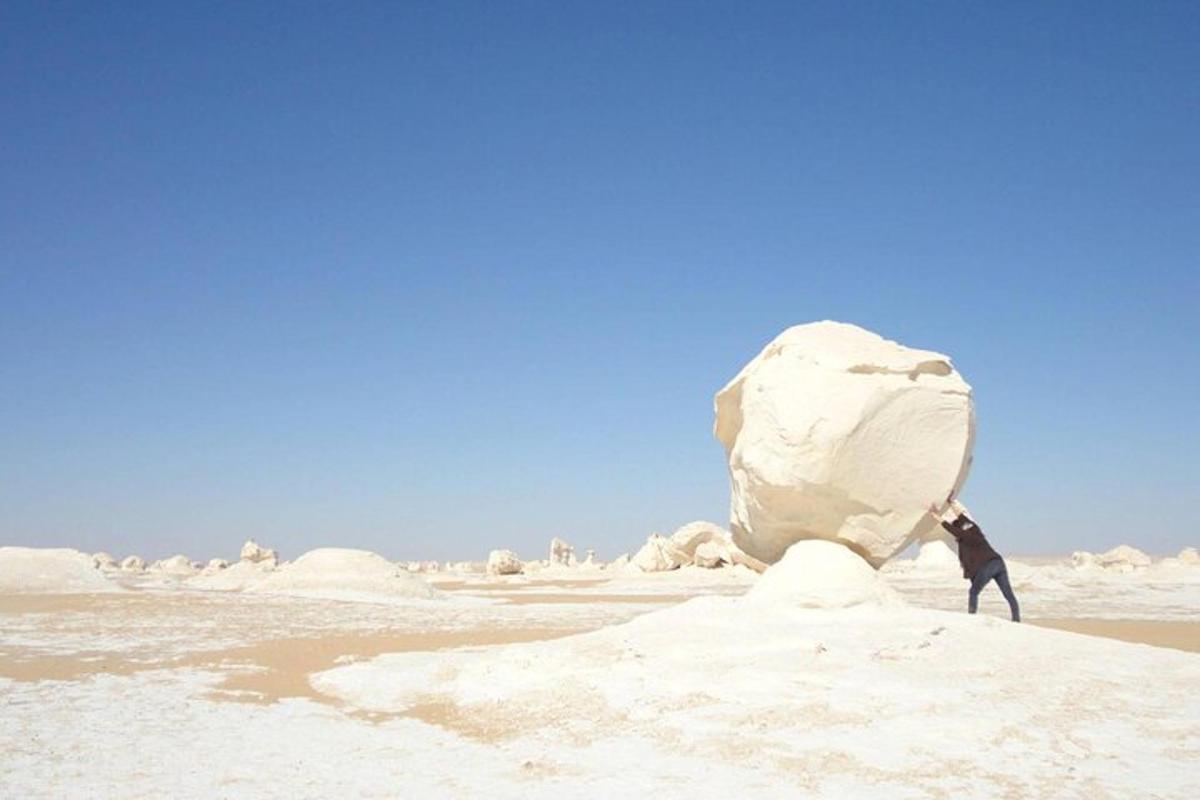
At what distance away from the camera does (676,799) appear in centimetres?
556

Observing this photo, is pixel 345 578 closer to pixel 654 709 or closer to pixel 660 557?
pixel 660 557

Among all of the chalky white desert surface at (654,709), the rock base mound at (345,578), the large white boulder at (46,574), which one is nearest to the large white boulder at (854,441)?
the chalky white desert surface at (654,709)

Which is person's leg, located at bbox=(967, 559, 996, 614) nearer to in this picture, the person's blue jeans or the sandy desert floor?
the person's blue jeans

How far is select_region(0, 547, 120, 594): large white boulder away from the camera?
28.3 meters

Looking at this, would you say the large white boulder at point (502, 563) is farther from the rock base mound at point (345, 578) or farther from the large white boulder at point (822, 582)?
the large white boulder at point (822, 582)

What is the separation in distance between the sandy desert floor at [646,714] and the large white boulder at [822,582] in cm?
21

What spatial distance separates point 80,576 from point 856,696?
2931 cm

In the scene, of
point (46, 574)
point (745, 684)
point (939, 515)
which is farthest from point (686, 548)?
point (745, 684)

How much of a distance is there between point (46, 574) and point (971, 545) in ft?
92.4

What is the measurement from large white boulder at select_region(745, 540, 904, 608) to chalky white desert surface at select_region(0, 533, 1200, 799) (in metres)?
0.03

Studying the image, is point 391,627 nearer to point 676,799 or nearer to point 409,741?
point 409,741

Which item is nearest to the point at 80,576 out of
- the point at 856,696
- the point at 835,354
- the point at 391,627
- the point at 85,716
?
the point at 391,627

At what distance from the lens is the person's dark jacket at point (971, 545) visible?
38.8ft

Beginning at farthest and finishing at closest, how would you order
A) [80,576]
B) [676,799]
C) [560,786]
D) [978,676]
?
[80,576]
[978,676]
[560,786]
[676,799]
